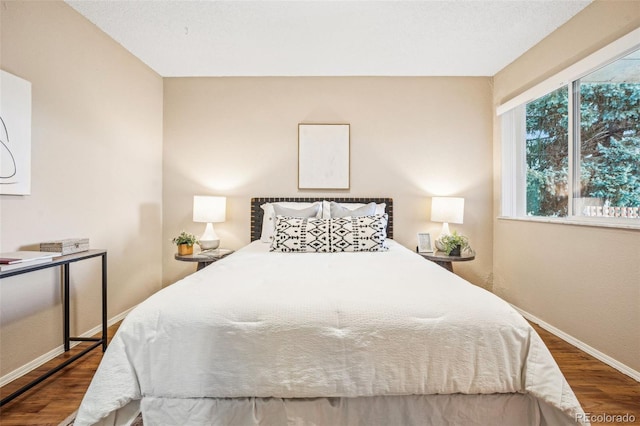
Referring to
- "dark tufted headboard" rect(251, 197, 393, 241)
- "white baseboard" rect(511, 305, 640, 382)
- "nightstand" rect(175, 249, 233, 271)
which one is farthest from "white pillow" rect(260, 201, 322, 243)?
"white baseboard" rect(511, 305, 640, 382)

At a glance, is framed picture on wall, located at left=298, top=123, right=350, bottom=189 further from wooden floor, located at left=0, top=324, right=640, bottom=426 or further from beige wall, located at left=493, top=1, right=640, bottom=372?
wooden floor, located at left=0, top=324, right=640, bottom=426

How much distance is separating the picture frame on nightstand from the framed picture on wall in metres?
0.99

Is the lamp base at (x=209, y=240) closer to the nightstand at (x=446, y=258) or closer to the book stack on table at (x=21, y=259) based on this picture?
the book stack on table at (x=21, y=259)

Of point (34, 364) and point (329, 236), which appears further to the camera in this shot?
point (329, 236)

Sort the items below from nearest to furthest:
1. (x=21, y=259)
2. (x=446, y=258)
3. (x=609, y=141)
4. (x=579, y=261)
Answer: (x=21, y=259), (x=609, y=141), (x=579, y=261), (x=446, y=258)

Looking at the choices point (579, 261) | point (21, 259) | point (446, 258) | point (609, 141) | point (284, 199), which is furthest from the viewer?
point (284, 199)

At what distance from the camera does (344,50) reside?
2.85 metres

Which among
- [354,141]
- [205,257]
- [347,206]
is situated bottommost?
[205,257]

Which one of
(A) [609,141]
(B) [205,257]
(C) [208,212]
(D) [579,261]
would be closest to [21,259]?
(B) [205,257]

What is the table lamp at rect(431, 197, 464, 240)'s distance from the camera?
10.2 ft

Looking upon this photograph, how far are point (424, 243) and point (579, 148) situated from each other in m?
1.51

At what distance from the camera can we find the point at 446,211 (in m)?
3.17

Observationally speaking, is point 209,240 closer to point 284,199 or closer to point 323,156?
point 284,199

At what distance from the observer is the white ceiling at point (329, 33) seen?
2.27 m
